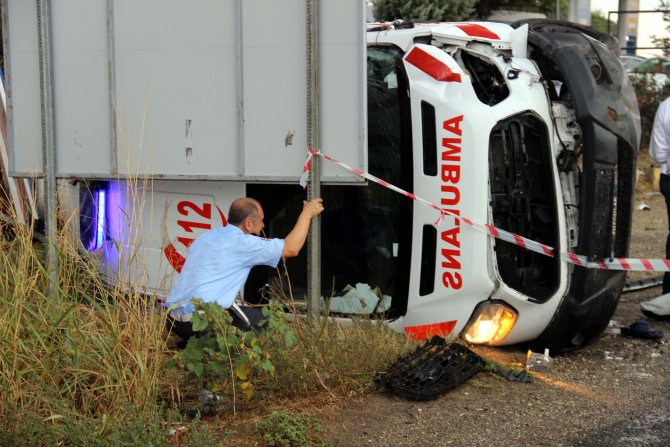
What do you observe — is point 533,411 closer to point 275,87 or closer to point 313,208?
point 313,208

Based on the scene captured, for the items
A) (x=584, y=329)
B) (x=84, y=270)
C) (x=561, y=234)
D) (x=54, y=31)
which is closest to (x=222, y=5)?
(x=54, y=31)

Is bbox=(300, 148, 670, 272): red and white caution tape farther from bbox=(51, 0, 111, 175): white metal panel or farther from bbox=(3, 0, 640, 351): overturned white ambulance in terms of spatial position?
bbox=(51, 0, 111, 175): white metal panel

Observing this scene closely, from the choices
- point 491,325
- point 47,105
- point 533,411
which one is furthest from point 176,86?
point 533,411

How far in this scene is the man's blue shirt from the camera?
5.45 m

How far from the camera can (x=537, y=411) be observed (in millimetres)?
5297

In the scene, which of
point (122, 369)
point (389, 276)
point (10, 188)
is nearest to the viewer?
point (122, 369)

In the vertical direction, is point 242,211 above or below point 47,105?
below

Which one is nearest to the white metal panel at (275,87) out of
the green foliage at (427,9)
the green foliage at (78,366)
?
the green foliage at (78,366)

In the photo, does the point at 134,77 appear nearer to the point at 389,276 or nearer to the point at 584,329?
the point at 389,276

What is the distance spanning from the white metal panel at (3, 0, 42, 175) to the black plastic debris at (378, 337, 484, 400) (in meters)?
2.61

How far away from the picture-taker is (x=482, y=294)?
6.14 metres

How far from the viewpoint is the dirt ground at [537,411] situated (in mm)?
4836

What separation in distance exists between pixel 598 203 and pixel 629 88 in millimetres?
1032

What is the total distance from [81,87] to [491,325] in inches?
119
